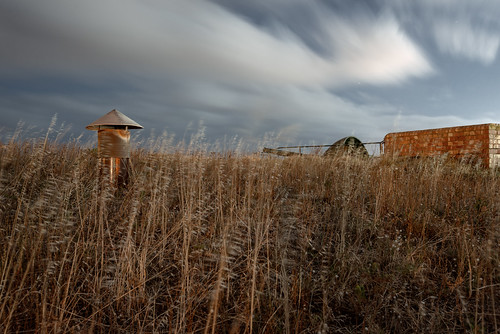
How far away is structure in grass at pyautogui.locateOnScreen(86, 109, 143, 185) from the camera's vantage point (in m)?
4.12

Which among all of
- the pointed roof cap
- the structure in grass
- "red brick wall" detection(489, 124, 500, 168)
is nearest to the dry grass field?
the structure in grass

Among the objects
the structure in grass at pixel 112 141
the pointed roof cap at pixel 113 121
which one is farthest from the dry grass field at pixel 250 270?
the pointed roof cap at pixel 113 121

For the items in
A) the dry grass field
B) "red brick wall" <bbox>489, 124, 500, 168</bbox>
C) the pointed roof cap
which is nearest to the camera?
the dry grass field

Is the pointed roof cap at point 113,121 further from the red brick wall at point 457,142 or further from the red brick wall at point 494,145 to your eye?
the red brick wall at point 494,145

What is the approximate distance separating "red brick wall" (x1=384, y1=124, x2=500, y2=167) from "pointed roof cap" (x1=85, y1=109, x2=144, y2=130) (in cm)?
598

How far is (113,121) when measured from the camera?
414cm

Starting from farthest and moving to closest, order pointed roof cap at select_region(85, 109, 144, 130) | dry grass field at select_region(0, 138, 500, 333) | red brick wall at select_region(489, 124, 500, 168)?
1. red brick wall at select_region(489, 124, 500, 168)
2. pointed roof cap at select_region(85, 109, 144, 130)
3. dry grass field at select_region(0, 138, 500, 333)

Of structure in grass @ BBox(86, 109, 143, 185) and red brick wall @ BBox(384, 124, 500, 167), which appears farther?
red brick wall @ BBox(384, 124, 500, 167)

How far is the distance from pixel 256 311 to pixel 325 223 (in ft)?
5.88

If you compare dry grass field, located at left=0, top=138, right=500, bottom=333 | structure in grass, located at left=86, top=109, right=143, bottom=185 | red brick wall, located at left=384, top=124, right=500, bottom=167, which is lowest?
dry grass field, located at left=0, top=138, right=500, bottom=333

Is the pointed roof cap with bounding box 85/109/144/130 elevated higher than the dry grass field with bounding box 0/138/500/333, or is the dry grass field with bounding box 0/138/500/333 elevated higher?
the pointed roof cap with bounding box 85/109/144/130

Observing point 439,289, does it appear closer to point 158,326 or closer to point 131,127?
point 158,326

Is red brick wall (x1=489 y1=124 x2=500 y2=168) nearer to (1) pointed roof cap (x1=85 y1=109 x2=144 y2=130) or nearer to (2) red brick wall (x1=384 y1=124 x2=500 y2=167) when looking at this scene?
(2) red brick wall (x1=384 y1=124 x2=500 y2=167)

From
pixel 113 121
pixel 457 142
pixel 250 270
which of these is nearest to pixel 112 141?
pixel 113 121
